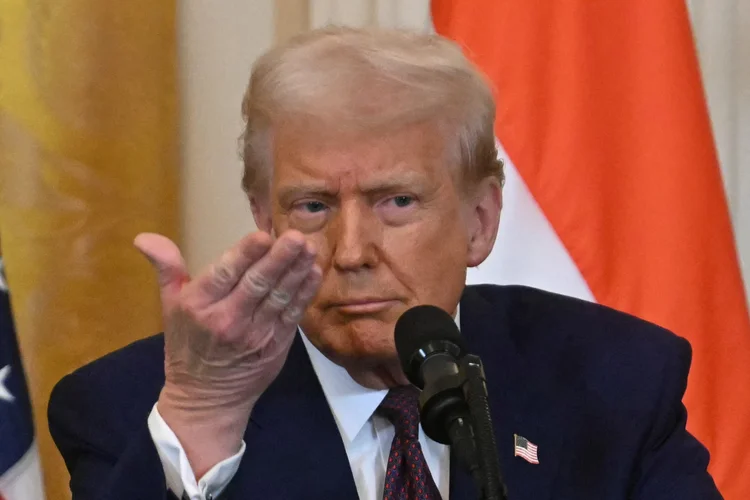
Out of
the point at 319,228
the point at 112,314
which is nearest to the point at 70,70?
the point at 112,314

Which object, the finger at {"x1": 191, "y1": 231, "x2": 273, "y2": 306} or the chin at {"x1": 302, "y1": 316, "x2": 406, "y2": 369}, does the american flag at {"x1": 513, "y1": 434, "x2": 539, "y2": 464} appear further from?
the finger at {"x1": 191, "y1": 231, "x2": 273, "y2": 306}

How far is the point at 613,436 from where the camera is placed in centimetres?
148

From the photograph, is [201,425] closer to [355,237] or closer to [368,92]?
[355,237]

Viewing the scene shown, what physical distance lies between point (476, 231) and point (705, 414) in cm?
74

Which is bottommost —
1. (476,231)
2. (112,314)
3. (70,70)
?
(112,314)

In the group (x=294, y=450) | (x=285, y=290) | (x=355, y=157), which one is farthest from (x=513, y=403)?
(x=285, y=290)

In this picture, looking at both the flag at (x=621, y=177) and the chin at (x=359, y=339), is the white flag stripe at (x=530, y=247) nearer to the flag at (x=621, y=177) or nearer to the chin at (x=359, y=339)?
the flag at (x=621, y=177)

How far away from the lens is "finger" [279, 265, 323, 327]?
3.38ft

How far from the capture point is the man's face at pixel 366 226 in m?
1.33

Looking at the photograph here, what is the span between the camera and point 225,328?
1.05 m

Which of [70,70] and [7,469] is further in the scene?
[70,70]

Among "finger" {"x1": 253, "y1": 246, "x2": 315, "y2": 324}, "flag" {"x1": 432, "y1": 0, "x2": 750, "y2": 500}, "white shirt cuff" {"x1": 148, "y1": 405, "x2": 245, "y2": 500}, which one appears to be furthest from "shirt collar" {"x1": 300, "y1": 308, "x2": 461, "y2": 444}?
"flag" {"x1": 432, "y1": 0, "x2": 750, "y2": 500}

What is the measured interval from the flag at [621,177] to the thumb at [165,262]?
→ 1063 mm

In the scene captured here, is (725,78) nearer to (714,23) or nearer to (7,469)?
(714,23)
